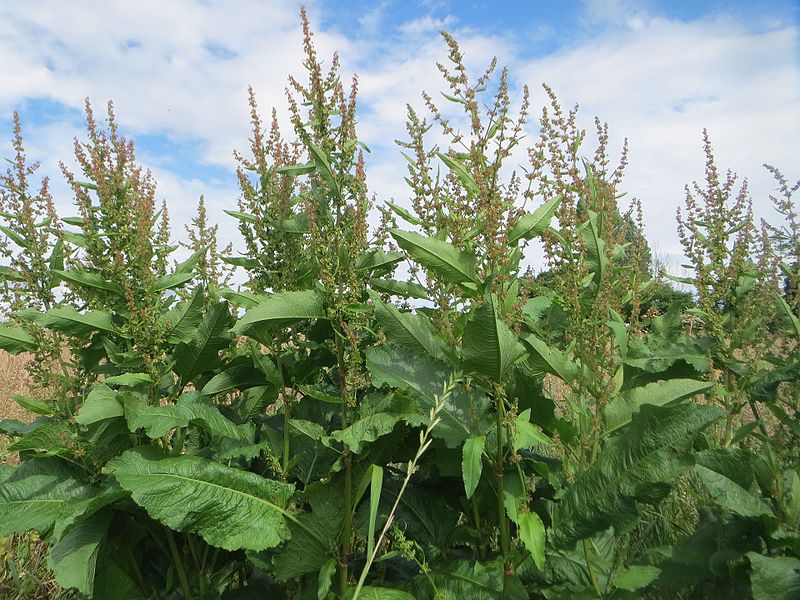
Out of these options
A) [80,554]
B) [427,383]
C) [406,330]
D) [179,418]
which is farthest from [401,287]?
[80,554]

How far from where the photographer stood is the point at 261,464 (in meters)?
2.42

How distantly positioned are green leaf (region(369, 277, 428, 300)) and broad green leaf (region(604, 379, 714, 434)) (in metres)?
0.73

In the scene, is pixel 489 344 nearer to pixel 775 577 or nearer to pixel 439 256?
pixel 439 256

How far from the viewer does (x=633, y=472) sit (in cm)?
182

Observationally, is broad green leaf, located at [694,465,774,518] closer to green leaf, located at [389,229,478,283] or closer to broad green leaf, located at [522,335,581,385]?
broad green leaf, located at [522,335,581,385]

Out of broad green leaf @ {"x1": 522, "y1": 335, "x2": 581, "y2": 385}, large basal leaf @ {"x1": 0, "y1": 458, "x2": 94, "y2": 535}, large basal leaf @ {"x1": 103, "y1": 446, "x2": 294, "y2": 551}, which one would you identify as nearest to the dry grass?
large basal leaf @ {"x1": 0, "y1": 458, "x2": 94, "y2": 535}

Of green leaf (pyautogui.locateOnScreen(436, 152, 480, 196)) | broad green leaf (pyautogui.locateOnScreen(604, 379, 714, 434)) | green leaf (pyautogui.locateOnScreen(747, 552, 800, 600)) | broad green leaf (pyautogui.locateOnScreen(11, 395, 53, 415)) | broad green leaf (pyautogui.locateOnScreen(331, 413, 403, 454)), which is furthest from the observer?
broad green leaf (pyautogui.locateOnScreen(11, 395, 53, 415))

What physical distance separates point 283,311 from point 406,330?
40 centimetres

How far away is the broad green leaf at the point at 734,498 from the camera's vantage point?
196 cm

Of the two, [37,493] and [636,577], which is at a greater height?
[37,493]

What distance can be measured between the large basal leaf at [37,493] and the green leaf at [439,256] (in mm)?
1442

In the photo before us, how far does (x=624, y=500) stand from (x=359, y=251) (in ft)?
3.45

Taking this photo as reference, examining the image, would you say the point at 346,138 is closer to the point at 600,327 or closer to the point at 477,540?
the point at 600,327

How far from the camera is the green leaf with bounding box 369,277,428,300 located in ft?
7.52
